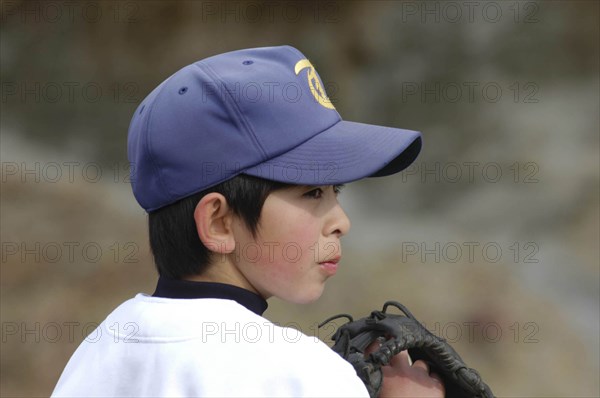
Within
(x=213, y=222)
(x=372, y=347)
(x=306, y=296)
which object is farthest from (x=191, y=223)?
(x=372, y=347)

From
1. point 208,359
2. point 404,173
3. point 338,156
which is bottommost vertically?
point 404,173

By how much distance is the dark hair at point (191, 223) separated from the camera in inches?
30.0

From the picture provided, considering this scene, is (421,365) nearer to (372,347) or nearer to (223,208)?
(372,347)

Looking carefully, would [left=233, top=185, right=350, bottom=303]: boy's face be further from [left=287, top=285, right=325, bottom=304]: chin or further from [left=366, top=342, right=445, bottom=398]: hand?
[left=366, top=342, right=445, bottom=398]: hand

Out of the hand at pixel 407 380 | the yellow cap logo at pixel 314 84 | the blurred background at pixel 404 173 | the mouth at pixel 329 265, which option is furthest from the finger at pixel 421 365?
the blurred background at pixel 404 173

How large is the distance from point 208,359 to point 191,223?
138mm

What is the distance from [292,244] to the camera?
77 centimetres

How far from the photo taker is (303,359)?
0.68 meters

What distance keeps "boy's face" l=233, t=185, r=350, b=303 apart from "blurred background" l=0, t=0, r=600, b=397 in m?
1.53

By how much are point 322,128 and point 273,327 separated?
0.21 m

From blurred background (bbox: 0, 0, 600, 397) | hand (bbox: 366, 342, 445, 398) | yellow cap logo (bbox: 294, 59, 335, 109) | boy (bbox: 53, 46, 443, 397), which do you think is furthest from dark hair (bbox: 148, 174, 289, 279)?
blurred background (bbox: 0, 0, 600, 397)

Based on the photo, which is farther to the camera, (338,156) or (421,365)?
(421,365)

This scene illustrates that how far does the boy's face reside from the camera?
2.52 ft

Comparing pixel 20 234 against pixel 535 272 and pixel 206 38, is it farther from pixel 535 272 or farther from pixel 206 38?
pixel 535 272
